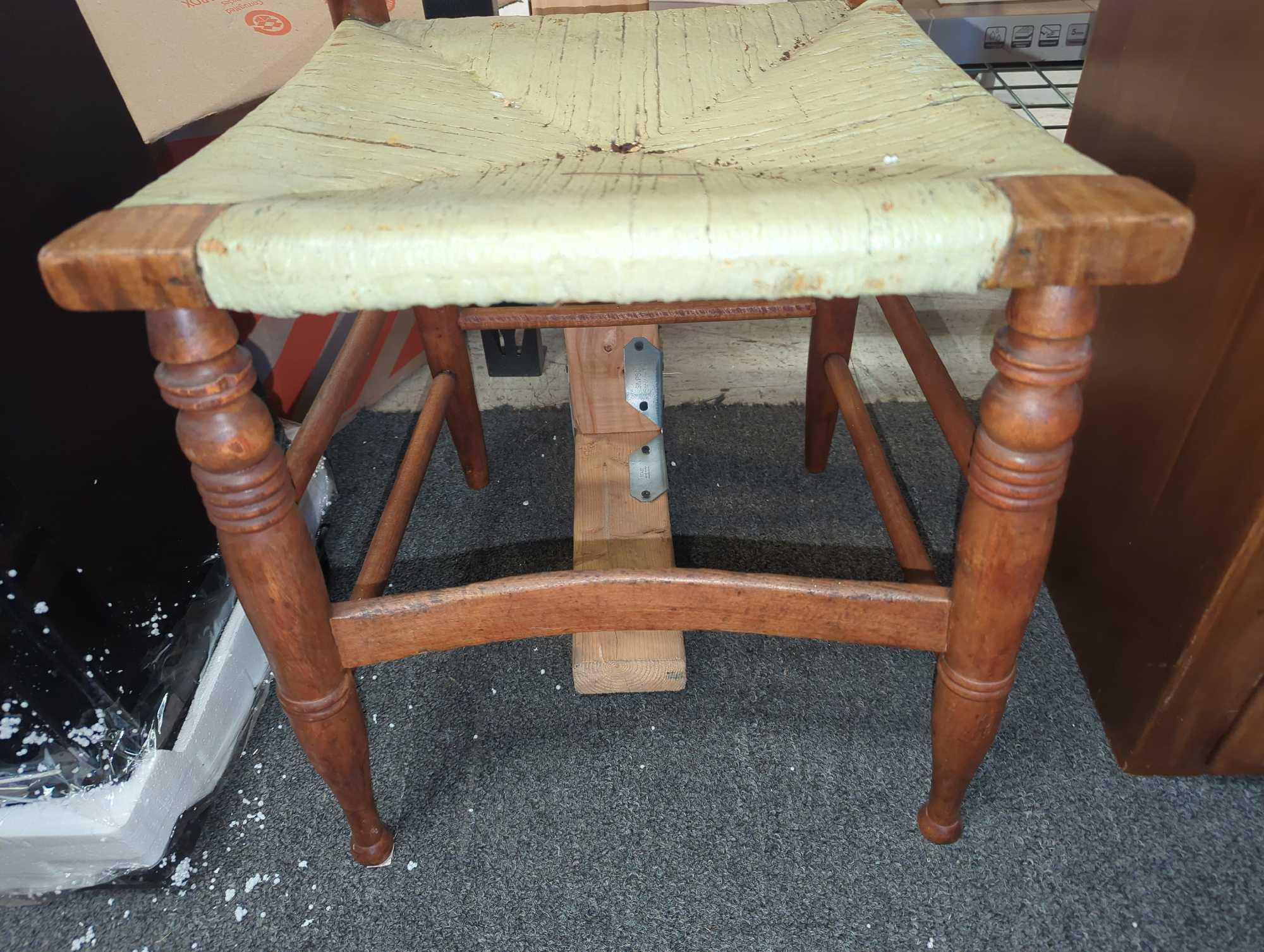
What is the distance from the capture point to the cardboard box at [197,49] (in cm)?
76

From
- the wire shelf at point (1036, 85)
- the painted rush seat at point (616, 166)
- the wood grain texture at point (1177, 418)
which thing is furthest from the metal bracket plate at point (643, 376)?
the wire shelf at point (1036, 85)

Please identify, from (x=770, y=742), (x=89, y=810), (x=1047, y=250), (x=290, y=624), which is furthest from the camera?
(x=770, y=742)

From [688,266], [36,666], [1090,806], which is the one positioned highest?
[688,266]

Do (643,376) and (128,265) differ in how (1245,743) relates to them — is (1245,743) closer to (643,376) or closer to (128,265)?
(643,376)

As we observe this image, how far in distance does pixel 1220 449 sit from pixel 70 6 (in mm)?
862

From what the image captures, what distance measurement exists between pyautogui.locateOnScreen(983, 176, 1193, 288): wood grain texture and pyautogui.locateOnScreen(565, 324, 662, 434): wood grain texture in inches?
18.1

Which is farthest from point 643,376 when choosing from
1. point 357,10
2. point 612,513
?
point 357,10

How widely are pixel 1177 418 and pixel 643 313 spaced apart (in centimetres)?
41

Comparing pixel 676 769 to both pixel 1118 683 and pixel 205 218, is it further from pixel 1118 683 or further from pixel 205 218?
pixel 205 218

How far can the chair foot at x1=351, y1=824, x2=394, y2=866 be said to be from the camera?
2.22ft

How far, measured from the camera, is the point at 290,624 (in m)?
0.53

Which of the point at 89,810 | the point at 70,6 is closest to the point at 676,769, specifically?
the point at 89,810

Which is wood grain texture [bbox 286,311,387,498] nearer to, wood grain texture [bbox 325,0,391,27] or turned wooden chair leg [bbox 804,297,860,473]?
wood grain texture [bbox 325,0,391,27]

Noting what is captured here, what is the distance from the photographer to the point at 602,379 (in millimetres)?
907
